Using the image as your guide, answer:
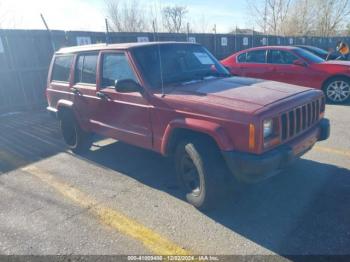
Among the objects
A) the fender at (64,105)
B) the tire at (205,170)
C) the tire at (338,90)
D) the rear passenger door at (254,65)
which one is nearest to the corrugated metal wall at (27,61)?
the fender at (64,105)

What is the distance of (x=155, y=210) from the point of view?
342cm

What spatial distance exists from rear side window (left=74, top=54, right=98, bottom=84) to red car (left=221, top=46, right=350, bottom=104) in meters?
5.85

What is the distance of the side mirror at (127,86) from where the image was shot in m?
3.47

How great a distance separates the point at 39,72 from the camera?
387 inches

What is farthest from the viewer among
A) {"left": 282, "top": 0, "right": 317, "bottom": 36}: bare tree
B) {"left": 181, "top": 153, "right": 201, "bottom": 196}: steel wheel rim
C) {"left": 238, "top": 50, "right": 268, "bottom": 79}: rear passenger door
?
{"left": 282, "top": 0, "right": 317, "bottom": 36}: bare tree

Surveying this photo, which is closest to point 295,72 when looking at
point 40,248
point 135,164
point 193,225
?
point 135,164

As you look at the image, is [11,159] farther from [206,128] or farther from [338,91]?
[338,91]

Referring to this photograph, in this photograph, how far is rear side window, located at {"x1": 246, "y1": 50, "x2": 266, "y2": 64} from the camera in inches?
353

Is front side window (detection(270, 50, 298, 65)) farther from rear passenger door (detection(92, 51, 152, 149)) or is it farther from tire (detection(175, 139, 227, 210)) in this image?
tire (detection(175, 139, 227, 210))

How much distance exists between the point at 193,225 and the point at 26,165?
11.2 ft

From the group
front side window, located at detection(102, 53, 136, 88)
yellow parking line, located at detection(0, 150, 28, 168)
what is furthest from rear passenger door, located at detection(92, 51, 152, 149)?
yellow parking line, located at detection(0, 150, 28, 168)

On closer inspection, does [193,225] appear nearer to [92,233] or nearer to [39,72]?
[92,233]

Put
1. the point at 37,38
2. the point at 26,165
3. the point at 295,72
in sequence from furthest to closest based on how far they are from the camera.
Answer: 1. the point at 37,38
2. the point at 295,72
3. the point at 26,165

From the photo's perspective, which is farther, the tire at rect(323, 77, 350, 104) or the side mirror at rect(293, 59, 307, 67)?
the side mirror at rect(293, 59, 307, 67)
